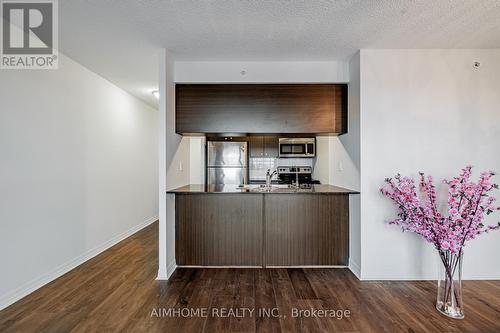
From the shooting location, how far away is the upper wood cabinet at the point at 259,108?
3.21 m

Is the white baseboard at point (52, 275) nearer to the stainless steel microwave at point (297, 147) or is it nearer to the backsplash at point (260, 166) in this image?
the backsplash at point (260, 166)

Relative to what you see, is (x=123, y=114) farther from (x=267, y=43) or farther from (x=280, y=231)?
(x=280, y=231)

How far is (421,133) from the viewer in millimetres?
2822

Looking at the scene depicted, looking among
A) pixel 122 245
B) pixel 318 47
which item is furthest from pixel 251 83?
pixel 122 245

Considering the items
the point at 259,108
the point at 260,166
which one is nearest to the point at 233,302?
the point at 259,108

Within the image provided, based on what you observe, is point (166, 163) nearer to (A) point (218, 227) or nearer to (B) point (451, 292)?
(A) point (218, 227)

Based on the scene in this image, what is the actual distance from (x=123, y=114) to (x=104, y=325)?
332 cm

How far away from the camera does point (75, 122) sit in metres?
3.22

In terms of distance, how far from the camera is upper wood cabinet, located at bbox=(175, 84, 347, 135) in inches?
126

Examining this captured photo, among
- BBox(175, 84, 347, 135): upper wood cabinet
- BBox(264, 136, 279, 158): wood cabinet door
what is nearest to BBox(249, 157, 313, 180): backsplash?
BBox(264, 136, 279, 158): wood cabinet door

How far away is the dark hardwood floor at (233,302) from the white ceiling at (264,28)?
2.50 m

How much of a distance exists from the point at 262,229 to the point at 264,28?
217cm

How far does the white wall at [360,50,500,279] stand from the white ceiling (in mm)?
242

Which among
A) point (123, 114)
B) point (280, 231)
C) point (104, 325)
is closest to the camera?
point (104, 325)
